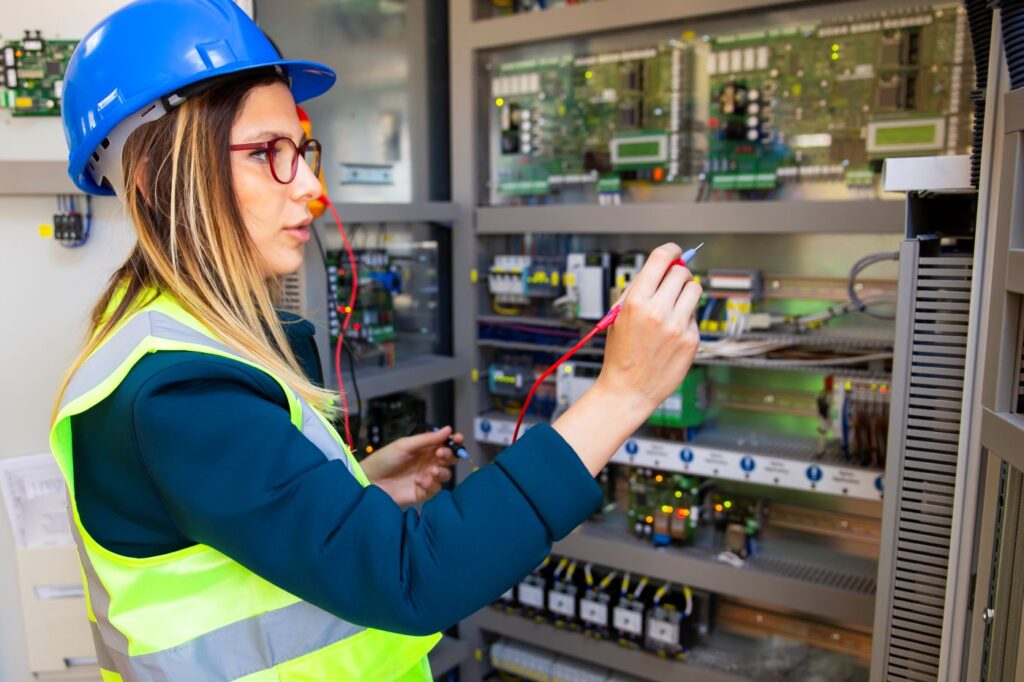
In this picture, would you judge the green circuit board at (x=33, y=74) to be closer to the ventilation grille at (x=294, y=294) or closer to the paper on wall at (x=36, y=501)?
the ventilation grille at (x=294, y=294)

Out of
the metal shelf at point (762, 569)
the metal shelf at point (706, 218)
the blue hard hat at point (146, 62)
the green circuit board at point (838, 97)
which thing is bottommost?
the metal shelf at point (762, 569)

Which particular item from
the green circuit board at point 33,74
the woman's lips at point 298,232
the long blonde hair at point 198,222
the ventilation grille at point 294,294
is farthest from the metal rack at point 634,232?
the long blonde hair at point 198,222

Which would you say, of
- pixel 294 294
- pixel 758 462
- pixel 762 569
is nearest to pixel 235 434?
pixel 294 294

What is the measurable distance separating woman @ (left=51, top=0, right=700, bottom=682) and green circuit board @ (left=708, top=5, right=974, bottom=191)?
1454mm

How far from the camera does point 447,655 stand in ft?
8.43

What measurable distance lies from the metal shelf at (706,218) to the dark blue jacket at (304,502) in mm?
1326

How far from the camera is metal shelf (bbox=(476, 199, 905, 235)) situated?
186 cm

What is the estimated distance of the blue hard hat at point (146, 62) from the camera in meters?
0.89

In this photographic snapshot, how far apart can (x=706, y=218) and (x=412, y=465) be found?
111cm

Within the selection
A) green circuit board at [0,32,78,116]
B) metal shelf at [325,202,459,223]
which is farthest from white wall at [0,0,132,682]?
metal shelf at [325,202,459,223]

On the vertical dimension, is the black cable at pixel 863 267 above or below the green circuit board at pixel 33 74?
below

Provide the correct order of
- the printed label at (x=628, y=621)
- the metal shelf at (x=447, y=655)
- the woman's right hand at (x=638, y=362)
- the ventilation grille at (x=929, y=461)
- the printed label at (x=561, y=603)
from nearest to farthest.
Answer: the woman's right hand at (x=638, y=362), the ventilation grille at (x=929, y=461), the printed label at (x=628, y=621), the printed label at (x=561, y=603), the metal shelf at (x=447, y=655)

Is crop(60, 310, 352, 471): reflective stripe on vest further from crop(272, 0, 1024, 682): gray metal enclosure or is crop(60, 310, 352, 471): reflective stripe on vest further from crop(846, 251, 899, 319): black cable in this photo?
crop(846, 251, 899, 319): black cable

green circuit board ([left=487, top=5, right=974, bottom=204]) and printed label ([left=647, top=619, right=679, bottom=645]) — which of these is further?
printed label ([left=647, top=619, right=679, bottom=645])
